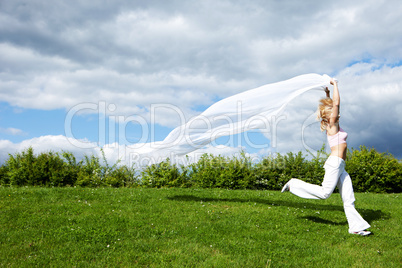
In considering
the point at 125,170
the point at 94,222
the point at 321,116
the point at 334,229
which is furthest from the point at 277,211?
the point at 125,170

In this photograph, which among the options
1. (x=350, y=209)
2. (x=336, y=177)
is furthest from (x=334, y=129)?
(x=350, y=209)

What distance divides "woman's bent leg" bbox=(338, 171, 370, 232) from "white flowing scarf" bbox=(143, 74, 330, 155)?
2643 mm

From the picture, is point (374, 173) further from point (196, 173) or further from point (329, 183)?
point (329, 183)

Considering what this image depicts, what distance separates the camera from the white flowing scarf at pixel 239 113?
9469 mm

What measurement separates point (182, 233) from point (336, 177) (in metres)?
4.04

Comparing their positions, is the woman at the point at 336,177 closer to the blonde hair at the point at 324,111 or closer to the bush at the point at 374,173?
the blonde hair at the point at 324,111

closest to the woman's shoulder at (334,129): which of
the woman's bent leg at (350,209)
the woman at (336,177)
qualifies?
the woman at (336,177)

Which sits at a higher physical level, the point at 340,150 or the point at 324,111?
the point at 324,111

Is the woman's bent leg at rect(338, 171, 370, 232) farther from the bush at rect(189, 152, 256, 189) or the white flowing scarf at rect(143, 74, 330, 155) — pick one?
the bush at rect(189, 152, 256, 189)

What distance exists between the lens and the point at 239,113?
382 inches

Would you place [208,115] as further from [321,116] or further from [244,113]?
[321,116]

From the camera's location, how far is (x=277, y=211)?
921 cm

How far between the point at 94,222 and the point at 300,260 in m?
4.90

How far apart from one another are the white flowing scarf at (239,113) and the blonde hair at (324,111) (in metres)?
1.04
